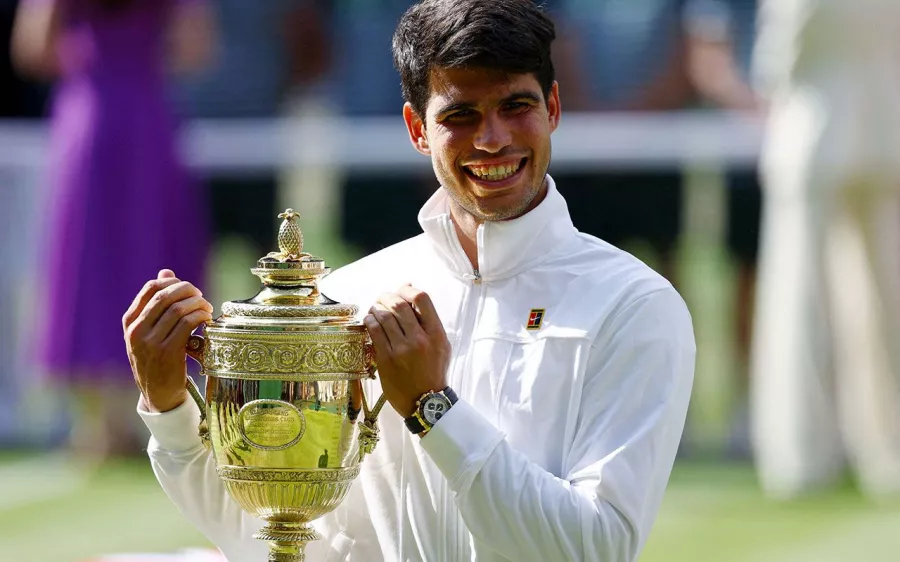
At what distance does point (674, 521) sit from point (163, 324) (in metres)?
3.69

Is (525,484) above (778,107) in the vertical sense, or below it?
below

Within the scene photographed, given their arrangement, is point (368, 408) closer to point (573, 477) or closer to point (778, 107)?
point (573, 477)

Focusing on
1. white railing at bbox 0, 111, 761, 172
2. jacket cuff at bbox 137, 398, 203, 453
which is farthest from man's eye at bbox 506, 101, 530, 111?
white railing at bbox 0, 111, 761, 172

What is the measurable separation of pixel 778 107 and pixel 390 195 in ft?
7.68

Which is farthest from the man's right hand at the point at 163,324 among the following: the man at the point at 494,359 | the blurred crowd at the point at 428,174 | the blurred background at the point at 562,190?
the blurred crowd at the point at 428,174

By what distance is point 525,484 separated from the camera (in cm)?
296

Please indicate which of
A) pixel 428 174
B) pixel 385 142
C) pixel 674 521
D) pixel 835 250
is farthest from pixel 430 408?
pixel 385 142

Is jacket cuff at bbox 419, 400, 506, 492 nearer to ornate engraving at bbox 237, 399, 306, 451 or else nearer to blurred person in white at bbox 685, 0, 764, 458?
ornate engraving at bbox 237, 399, 306, 451

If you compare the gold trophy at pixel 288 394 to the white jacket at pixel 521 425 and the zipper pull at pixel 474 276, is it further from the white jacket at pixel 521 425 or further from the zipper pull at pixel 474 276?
the zipper pull at pixel 474 276

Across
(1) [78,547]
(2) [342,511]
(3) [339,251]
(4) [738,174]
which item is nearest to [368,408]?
(2) [342,511]

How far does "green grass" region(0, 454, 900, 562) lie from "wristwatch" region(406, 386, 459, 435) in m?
3.06

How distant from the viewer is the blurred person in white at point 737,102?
854cm

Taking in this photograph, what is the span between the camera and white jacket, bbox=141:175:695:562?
2973 mm

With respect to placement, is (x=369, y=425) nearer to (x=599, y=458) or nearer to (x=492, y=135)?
(x=599, y=458)
